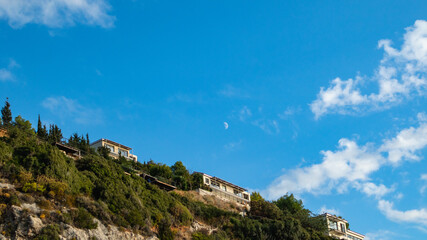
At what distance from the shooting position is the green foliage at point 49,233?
2983 cm

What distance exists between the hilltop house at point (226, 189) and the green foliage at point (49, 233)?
1593 inches

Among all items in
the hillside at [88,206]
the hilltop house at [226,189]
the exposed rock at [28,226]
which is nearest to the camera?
the exposed rock at [28,226]

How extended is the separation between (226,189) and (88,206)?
4781cm

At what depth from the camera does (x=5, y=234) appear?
95.7 ft

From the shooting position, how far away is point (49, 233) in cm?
3031

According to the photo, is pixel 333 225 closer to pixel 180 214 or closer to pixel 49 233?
pixel 180 214

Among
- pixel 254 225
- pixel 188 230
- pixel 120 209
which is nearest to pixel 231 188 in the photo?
pixel 254 225

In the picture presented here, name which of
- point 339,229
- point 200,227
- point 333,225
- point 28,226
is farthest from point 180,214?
point 339,229

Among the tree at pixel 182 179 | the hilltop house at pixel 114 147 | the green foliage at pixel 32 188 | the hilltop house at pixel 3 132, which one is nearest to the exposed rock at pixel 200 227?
the tree at pixel 182 179

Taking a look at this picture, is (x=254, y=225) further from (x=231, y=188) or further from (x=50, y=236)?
(x=231, y=188)

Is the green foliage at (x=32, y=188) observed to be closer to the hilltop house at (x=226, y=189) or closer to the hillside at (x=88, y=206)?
the hillside at (x=88, y=206)

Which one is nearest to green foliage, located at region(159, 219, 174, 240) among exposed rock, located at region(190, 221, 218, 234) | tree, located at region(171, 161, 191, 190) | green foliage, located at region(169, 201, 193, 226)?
green foliage, located at region(169, 201, 193, 226)

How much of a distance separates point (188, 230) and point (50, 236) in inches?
631

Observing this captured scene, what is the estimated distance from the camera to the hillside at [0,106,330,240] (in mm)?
31250
